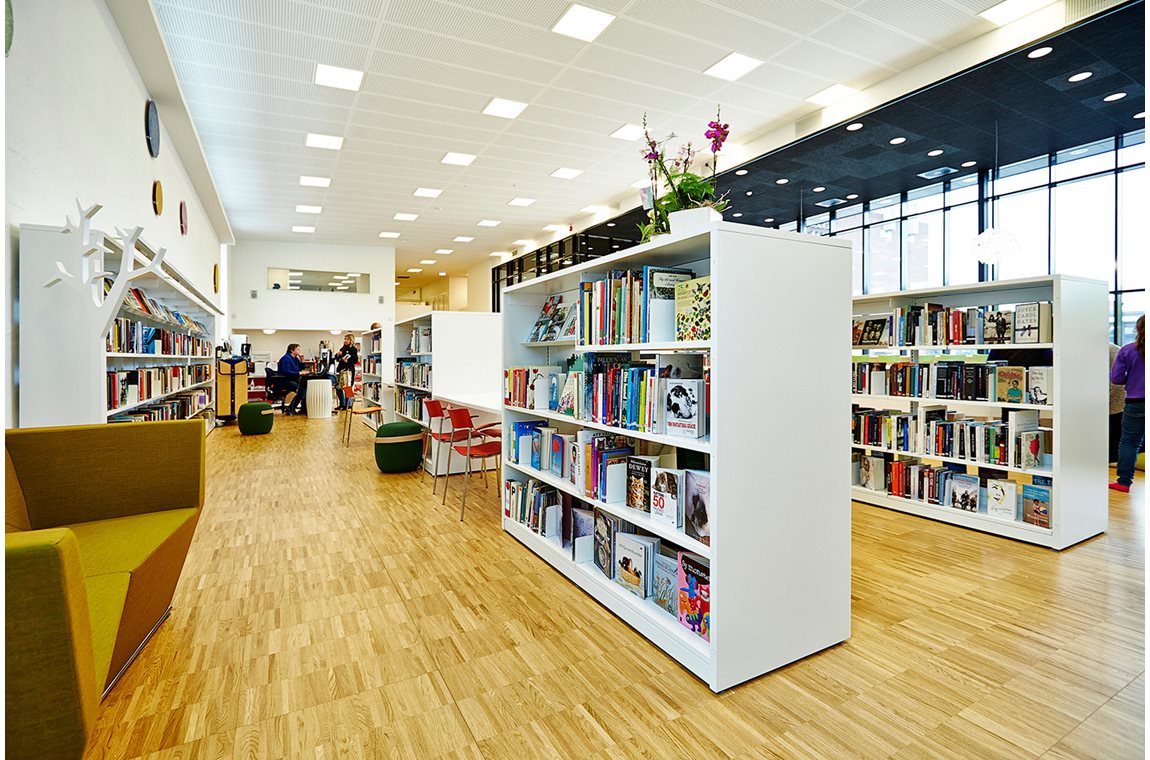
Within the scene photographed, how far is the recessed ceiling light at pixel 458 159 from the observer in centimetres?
789

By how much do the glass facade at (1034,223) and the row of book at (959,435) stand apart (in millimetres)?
1786

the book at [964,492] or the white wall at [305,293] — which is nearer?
the book at [964,492]

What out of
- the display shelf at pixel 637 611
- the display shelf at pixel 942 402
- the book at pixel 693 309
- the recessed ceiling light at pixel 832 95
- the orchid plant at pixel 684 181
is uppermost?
the recessed ceiling light at pixel 832 95

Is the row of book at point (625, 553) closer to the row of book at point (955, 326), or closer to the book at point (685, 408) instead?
the book at point (685, 408)

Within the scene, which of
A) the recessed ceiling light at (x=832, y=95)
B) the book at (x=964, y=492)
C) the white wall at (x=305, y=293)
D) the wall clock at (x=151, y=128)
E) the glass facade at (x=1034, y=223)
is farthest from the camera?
the white wall at (x=305, y=293)

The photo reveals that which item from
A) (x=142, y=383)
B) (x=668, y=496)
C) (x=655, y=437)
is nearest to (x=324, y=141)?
(x=142, y=383)

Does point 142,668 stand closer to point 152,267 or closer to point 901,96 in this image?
point 152,267

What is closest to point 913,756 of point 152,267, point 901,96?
point 152,267

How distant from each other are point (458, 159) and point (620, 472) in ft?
20.7

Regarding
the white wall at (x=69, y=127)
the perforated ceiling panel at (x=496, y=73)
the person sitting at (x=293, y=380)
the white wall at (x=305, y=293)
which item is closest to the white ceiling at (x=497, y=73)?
the perforated ceiling panel at (x=496, y=73)

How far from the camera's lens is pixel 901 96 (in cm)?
566

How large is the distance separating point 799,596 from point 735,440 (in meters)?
0.78

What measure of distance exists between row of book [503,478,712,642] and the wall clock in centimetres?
504

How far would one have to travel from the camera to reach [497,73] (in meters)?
5.64
